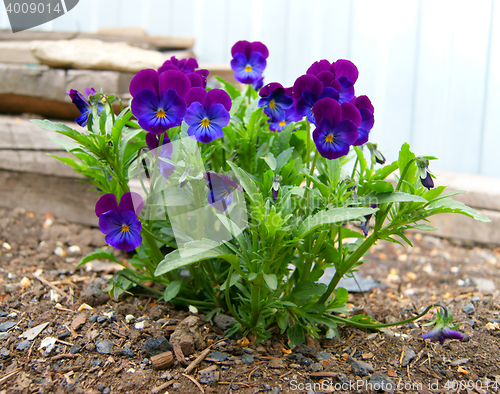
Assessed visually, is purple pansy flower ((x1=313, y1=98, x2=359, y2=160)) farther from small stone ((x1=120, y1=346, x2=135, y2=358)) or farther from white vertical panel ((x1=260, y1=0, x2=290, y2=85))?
white vertical panel ((x1=260, y1=0, x2=290, y2=85))

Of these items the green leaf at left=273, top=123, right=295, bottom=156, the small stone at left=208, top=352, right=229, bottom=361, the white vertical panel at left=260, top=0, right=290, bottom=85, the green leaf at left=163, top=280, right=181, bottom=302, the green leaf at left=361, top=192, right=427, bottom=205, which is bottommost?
the small stone at left=208, top=352, right=229, bottom=361

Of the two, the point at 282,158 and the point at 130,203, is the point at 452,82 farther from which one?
the point at 130,203

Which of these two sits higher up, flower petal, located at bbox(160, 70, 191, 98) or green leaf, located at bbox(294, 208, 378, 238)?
flower petal, located at bbox(160, 70, 191, 98)

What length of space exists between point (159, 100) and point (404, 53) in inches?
110

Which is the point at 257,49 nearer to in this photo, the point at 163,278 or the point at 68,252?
the point at 163,278

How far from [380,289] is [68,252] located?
5.24 ft

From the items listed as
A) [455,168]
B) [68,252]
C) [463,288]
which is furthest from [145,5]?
[463,288]

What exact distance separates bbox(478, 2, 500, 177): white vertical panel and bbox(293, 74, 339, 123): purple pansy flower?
8.99ft

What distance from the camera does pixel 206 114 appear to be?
1124 mm

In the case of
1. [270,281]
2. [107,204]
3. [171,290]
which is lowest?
[171,290]

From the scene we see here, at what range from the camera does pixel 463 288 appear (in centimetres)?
204

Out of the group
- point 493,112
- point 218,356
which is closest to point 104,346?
point 218,356

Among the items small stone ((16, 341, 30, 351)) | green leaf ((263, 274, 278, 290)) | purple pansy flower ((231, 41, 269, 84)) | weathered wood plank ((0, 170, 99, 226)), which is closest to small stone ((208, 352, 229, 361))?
green leaf ((263, 274, 278, 290))

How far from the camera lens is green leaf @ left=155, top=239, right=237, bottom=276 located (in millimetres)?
987
